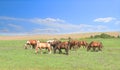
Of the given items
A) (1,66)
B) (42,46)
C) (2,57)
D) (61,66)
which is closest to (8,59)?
(2,57)

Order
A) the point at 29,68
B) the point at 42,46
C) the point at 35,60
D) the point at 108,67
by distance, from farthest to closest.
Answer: the point at 42,46 → the point at 35,60 → the point at 108,67 → the point at 29,68

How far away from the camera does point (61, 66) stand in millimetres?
25547

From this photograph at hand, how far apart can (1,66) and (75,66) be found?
5.62 metres

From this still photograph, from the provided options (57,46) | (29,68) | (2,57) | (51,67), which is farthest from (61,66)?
(57,46)

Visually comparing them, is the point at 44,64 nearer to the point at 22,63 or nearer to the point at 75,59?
the point at 22,63

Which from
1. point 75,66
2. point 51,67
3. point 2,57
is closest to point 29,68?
point 51,67

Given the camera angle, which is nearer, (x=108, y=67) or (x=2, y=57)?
(x=108, y=67)

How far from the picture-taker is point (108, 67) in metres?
26.0

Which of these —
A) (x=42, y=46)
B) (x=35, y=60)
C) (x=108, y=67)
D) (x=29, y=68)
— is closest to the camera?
(x=29, y=68)

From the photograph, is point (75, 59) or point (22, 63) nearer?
point (22, 63)

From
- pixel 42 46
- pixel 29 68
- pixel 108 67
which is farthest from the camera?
pixel 42 46

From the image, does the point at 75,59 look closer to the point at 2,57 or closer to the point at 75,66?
the point at 75,66

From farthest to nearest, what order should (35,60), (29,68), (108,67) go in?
(35,60)
(108,67)
(29,68)

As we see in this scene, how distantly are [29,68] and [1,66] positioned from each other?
2.20 meters
